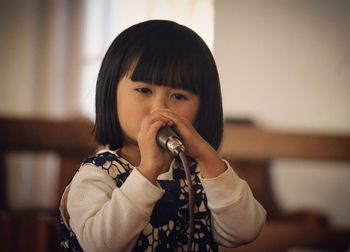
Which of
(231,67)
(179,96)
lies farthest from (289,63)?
(179,96)

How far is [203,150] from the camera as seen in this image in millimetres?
526

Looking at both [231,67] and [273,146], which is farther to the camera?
[273,146]

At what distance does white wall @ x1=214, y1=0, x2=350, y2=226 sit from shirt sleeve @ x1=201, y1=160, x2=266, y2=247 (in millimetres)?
195

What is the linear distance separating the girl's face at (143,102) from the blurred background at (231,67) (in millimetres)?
133

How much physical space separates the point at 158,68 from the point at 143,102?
41mm

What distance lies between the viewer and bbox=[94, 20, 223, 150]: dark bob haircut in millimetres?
534

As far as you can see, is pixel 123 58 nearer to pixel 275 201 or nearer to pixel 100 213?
pixel 100 213

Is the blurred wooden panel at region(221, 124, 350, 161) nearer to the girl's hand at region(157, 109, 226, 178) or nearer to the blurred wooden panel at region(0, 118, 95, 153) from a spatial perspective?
the blurred wooden panel at region(0, 118, 95, 153)

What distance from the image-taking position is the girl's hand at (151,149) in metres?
0.49

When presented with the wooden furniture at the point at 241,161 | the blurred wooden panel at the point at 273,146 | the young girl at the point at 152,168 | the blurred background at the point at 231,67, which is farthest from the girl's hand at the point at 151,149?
the blurred wooden panel at the point at 273,146

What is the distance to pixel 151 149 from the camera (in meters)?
Result: 0.50

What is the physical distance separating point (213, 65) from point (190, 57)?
47 millimetres

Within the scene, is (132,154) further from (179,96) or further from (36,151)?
(36,151)

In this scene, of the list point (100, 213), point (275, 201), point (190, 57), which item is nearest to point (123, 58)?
point (190, 57)
